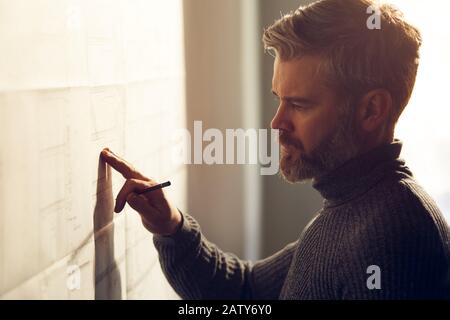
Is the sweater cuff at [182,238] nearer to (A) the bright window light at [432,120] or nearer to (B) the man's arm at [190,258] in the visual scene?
(B) the man's arm at [190,258]

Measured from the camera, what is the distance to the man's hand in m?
0.97

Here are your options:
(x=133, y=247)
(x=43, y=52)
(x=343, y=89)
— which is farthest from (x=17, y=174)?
(x=343, y=89)

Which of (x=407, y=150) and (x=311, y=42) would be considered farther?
(x=407, y=150)

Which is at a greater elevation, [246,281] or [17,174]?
[17,174]

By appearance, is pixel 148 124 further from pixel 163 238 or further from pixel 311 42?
pixel 311 42

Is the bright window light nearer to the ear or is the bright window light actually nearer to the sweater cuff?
the ear

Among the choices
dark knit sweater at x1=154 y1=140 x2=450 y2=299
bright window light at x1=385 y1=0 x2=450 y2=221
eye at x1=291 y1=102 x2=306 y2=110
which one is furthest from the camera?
bright window light at x1=385 y1=0 x2=450 y2=221

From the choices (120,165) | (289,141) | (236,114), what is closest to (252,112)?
(236,114)

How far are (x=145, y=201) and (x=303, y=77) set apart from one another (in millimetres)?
334

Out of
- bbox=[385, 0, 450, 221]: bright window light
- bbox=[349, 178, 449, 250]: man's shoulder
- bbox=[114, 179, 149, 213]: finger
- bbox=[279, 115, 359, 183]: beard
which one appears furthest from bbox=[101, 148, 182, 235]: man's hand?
bbox=[385, 0, 450, 221]: bright window light

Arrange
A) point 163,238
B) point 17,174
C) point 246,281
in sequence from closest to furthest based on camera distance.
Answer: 1. point 17,174
2. point 163,238
3. point 246,281

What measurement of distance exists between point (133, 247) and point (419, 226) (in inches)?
19.8

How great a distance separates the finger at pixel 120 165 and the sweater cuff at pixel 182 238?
0.49 ft
